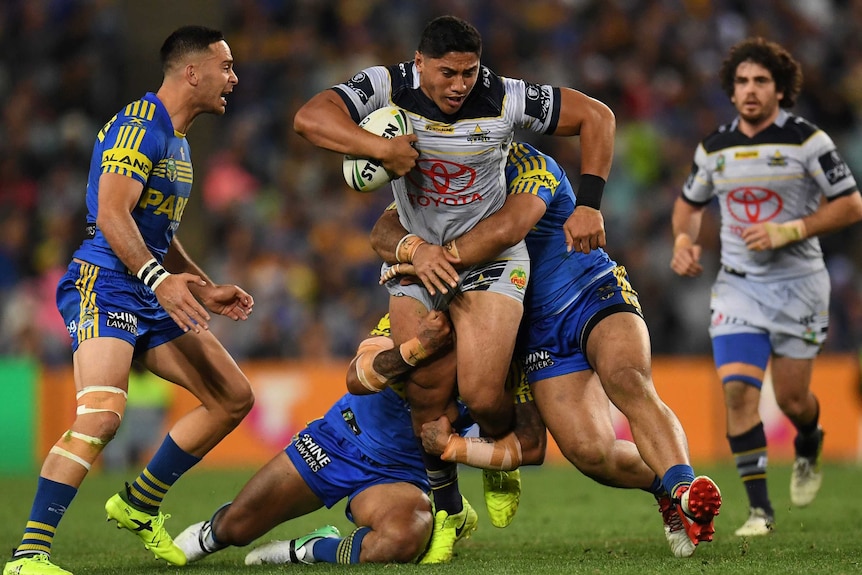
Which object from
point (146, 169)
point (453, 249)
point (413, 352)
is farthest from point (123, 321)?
point (453, 249)

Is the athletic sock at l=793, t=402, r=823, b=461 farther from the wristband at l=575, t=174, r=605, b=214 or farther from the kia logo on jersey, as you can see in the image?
the wristband at l=575, t=174, r=605, b=214

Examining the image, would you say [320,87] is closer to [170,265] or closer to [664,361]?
[664,361]

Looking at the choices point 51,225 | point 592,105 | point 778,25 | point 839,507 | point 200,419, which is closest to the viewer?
point 592,105

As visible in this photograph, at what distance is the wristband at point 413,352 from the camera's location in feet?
19.8

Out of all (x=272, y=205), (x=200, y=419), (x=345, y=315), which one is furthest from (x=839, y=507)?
(x=272, y=205)

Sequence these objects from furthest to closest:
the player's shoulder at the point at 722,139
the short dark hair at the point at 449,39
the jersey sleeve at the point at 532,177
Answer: the player's shoulder at the point at 722,139
the jersey sleeve at the point at 532,177
the short dark hair at the point at 449,39

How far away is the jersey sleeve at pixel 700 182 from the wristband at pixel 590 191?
208 centimetres

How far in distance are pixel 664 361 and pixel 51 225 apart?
286 inches

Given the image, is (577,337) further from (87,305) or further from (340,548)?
(87,305)

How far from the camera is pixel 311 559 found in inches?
243

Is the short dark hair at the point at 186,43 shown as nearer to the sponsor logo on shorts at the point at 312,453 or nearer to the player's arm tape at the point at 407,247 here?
the player's arm tape at the point at 407,247

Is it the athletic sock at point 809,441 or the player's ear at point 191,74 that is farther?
the athletic sock at point 809,441

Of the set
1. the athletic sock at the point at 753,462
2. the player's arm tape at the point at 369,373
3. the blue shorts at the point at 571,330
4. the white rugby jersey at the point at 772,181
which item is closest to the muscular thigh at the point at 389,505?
the player's arm tape at the point at 369,373

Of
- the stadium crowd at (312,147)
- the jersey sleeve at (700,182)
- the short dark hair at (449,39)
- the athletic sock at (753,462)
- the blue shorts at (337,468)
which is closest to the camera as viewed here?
the short dark hair at (449,39)
